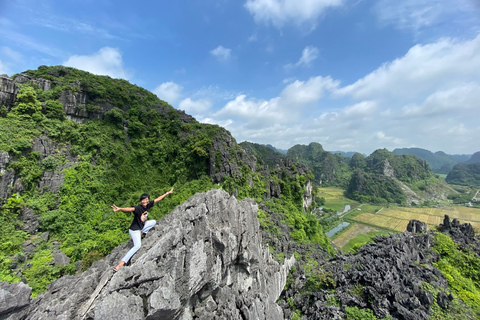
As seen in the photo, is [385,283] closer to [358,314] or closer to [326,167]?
[358,314]

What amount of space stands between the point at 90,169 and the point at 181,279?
92.4 ft

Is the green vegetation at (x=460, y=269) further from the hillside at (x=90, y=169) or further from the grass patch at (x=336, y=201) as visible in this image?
the grass patch at (x=336, y=201)

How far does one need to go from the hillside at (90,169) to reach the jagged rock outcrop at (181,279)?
15.4 m

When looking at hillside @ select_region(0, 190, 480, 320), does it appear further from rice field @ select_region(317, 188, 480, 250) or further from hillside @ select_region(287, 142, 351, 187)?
hillside @ select_region(287, 142, 351, 187)

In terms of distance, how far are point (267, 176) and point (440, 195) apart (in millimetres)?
138579

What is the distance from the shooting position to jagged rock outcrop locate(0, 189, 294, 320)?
6.39 metres

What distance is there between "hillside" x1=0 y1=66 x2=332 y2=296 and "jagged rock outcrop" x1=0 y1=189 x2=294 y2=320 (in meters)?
15.4

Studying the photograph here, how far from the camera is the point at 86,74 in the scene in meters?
39.2

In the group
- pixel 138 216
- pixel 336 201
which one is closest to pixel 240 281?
pixel 138 216

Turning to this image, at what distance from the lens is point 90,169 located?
28328 millimetres

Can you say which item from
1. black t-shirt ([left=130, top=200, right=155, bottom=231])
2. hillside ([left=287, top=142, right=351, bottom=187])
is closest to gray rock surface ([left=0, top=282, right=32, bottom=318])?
black t-shirt ([left=130, top=200, right=155, bottom=231])

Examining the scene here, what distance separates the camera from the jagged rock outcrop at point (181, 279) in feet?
21.0

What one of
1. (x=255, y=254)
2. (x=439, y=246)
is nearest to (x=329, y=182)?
(x=439, y=246)

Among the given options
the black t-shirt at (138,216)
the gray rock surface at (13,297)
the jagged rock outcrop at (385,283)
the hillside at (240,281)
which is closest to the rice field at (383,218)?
the jagged rock outcrop at (385,283)
